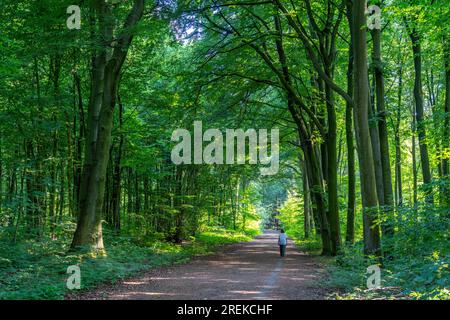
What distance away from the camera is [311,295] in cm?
937

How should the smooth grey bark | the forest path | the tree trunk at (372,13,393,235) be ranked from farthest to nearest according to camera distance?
the smooth grey bark
the tree trunk at (372,13,393,235)
the forest path

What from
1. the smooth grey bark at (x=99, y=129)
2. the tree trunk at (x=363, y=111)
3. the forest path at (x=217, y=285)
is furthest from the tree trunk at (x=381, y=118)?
the smooth grey bark at (x=99, y=129)

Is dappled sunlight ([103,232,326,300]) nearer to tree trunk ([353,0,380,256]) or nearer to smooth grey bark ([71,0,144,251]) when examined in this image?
smooth grey bark ([71,0,144,251])

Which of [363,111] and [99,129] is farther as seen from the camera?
[99,129]

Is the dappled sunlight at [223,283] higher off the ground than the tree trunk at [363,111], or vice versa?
the tree trunk at [363,111]

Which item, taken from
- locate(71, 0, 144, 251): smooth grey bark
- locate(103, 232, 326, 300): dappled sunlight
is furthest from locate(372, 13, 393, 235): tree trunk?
locate(71, 0, 144, 251): smooth grey bark

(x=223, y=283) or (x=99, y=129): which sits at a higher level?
(x=99, y=129)

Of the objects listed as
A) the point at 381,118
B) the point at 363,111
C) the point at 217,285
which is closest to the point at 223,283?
the point at 217,285

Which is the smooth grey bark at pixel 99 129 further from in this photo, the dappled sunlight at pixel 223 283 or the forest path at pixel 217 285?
the dappled sunlight at pixel 223 283

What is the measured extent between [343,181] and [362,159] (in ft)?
73.3

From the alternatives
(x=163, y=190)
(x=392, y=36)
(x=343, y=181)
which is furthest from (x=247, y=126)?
(x=343, y=181)

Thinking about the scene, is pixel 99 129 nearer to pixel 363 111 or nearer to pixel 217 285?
pixel 217 285

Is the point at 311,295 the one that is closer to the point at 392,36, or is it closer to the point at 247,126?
the point at 247,126
